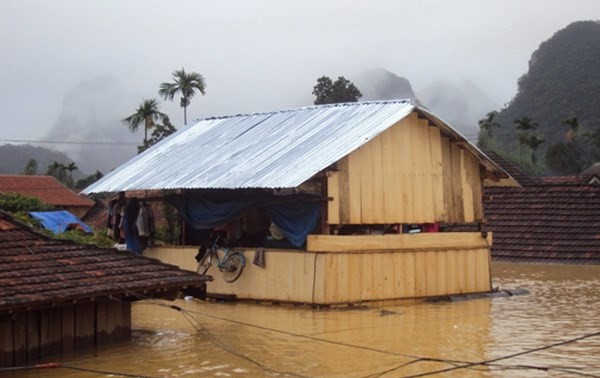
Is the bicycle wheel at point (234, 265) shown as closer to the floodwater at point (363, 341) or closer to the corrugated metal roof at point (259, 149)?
the floodwater at point (363, 341)

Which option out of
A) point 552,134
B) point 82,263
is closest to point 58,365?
point 82,263

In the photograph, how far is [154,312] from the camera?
57.2 ft

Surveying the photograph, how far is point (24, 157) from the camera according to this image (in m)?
111

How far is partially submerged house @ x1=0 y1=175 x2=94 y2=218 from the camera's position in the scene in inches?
2013

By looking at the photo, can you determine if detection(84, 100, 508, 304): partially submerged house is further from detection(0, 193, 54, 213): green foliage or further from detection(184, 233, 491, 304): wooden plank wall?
detection(0, 193, 54, 213): green foliage

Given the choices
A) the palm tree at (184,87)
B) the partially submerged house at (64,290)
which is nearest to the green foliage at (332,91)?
the palm tree at (184,87)

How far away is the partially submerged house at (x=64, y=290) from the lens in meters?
11.4

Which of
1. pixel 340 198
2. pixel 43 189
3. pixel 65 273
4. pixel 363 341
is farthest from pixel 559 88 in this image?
pixel 65 273

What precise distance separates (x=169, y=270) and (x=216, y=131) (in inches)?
332

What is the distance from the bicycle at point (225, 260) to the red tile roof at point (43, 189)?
1277 inches

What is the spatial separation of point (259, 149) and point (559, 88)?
65378mm

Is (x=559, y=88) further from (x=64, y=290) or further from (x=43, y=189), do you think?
(x=64, y=290)

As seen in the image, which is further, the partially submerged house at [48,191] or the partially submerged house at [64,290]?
the partially submerged house at [48,191]

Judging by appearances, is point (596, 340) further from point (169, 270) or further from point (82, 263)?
point (82, 263)
